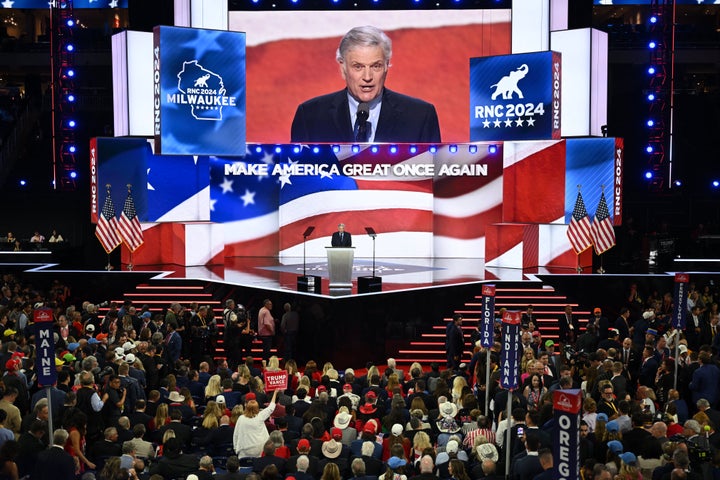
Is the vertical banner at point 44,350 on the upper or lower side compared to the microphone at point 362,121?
lower

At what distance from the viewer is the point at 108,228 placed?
2759 cm

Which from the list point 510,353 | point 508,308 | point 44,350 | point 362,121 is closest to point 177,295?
point 508,308

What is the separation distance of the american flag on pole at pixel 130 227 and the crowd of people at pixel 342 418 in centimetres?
908

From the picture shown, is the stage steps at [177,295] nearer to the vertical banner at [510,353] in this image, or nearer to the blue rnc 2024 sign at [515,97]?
the blue rnc 2024 sign at [515,97]

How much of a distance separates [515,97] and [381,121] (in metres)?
4.44

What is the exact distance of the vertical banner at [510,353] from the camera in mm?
12383

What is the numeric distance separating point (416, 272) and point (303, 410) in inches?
507

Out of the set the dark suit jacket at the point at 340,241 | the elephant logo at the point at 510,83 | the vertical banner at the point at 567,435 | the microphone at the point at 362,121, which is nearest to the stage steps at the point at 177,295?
the dark suit jacket at the point at 340,241

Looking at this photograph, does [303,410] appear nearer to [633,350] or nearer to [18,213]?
[633,350]

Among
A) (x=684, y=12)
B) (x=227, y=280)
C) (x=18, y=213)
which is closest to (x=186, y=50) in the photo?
(x=227, y=280)

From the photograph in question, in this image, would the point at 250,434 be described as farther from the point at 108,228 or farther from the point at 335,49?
the point at 335,49

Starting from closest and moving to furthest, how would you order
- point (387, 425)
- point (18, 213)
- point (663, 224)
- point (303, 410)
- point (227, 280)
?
point (387, 425), point (303, 410), point (227, 280), point (663, 224), point (18, 213)

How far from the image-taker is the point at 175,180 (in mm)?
28859

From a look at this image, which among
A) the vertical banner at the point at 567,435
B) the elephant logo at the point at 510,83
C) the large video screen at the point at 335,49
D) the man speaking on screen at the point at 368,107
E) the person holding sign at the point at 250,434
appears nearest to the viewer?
the vertical banner at the point at 567,435
